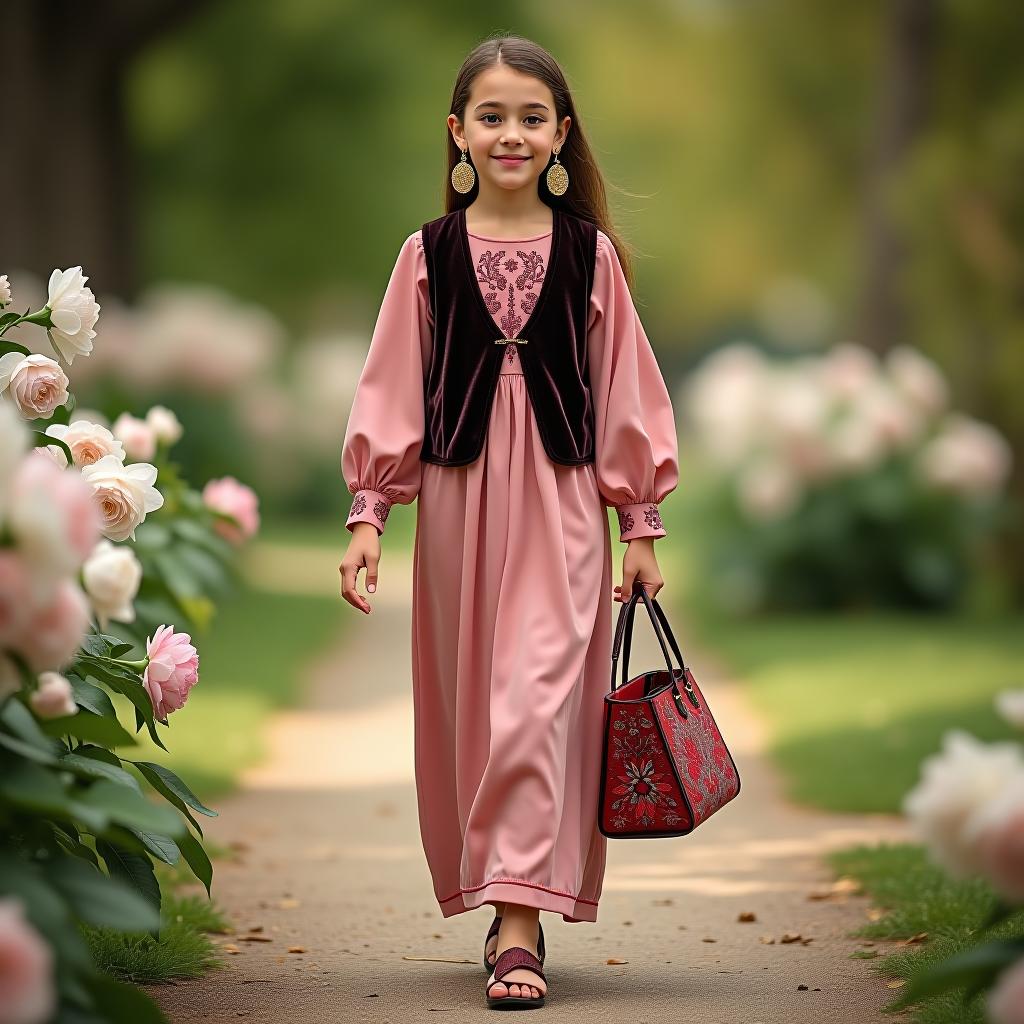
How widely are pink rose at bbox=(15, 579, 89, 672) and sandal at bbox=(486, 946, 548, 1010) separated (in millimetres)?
1553

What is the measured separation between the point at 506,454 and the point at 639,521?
343 millimetres

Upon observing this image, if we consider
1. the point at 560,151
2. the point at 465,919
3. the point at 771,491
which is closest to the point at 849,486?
the point at 771,491

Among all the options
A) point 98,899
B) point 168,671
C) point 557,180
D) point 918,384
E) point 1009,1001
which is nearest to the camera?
point 1009,1001

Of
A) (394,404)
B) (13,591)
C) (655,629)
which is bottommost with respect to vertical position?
(13,591)

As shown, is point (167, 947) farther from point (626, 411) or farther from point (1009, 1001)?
point (1009, 1001)

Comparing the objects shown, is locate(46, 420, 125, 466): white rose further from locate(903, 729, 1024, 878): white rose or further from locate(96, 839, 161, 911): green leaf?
locate(903, 729, 1024, 878): white rose

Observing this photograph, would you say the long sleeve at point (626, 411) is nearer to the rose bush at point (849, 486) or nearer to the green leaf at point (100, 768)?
the green leaf at point (100, 768)

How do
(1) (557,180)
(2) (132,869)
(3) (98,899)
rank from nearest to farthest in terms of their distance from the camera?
1. (3) (98,899)
2. (2) (132,869)
3. (1) (557,180)

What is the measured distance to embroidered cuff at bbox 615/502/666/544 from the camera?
166 inches

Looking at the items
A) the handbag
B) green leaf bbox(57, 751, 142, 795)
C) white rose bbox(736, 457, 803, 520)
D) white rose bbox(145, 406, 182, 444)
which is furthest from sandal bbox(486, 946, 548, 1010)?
white rose bbox(736, 457, 803, 520)

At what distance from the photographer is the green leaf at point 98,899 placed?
2750 mm

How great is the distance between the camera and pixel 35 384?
3787 mm

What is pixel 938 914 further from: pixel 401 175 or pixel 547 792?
pixel 401 175

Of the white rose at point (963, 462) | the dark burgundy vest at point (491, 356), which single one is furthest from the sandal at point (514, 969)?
the white rose at point (963, 462)
